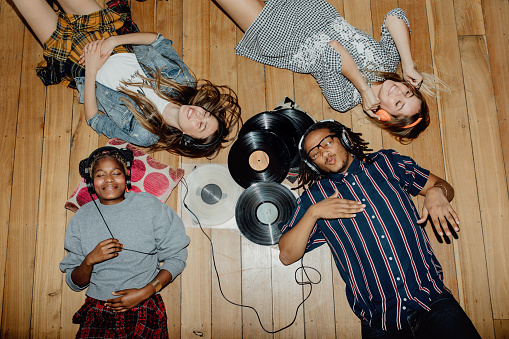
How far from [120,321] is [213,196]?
894mm

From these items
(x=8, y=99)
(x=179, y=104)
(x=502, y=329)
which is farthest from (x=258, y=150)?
(x=502, y=329)

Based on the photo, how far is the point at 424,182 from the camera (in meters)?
2.02

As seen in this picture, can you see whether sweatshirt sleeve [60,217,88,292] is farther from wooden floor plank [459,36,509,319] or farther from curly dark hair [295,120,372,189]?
wooden floor plank [459,36,509,319]

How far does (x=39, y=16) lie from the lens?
7.31 feet

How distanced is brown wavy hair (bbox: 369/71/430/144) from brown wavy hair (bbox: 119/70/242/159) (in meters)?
0.97

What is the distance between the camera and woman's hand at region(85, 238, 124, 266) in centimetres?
193

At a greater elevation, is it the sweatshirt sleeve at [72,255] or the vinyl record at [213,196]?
the vinyl record at [213,196]

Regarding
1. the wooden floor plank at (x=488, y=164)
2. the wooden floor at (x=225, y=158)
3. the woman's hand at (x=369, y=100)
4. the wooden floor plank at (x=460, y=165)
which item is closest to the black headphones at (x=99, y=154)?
the wooden floor at (x=225, y=158)

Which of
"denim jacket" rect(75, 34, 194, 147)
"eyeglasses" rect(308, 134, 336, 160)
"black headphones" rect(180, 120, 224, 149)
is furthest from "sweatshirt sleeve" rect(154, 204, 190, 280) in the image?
"eyeglasses" rect(308, 134, 336, 160)

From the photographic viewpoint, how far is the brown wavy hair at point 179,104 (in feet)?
7.35

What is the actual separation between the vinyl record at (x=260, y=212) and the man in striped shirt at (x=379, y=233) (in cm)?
16

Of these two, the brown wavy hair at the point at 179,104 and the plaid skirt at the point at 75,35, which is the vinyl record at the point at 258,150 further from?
the plaid skirt at the point at 75,35

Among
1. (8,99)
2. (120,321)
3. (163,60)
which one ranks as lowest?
(120,321)

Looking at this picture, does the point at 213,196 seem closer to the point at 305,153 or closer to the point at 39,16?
the point at 305,153
